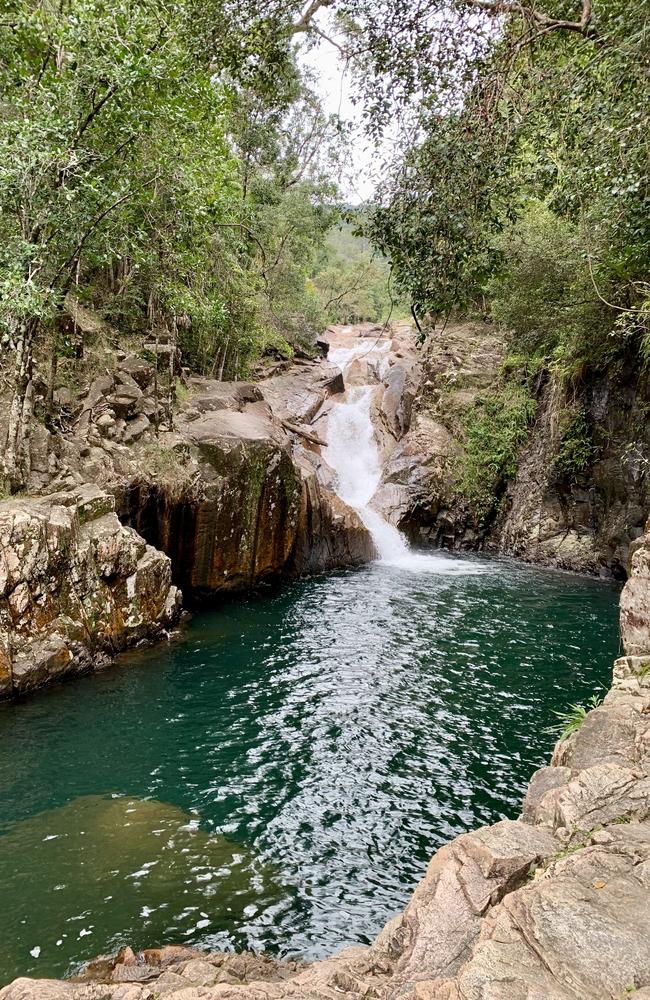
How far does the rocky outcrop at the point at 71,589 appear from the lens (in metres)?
10.6

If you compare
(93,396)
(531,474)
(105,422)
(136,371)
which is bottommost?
(531,474)

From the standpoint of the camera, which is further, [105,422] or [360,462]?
[360,462]

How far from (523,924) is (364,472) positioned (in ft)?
80.9

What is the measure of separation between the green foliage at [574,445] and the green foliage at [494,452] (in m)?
2.77

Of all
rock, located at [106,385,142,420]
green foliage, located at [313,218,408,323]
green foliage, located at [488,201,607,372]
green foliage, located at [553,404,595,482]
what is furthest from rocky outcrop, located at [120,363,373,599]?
green foliage, located at [313,218,408,323]

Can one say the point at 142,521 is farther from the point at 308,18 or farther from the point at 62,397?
the point at 308,18

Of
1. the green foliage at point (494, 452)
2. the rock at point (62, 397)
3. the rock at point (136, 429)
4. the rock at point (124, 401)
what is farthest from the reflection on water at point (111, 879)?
the green foliage at point (494, 452)

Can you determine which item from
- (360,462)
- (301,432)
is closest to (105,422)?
(301,432)

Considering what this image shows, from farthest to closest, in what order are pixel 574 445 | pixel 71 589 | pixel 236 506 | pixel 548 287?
1. pixel 574 445
2. pixel 548 287
3. pixel 236 506
4. pixel 71 589

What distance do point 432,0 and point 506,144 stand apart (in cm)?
228

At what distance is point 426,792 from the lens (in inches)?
322

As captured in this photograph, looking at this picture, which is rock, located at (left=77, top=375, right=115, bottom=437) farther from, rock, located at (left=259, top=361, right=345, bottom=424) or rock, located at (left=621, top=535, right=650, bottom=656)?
rock, located at (left=621, top=535, right=650, bottom=656)

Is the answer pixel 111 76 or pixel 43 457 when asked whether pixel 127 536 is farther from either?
pixel 111 76

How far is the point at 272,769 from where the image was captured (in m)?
8.73
